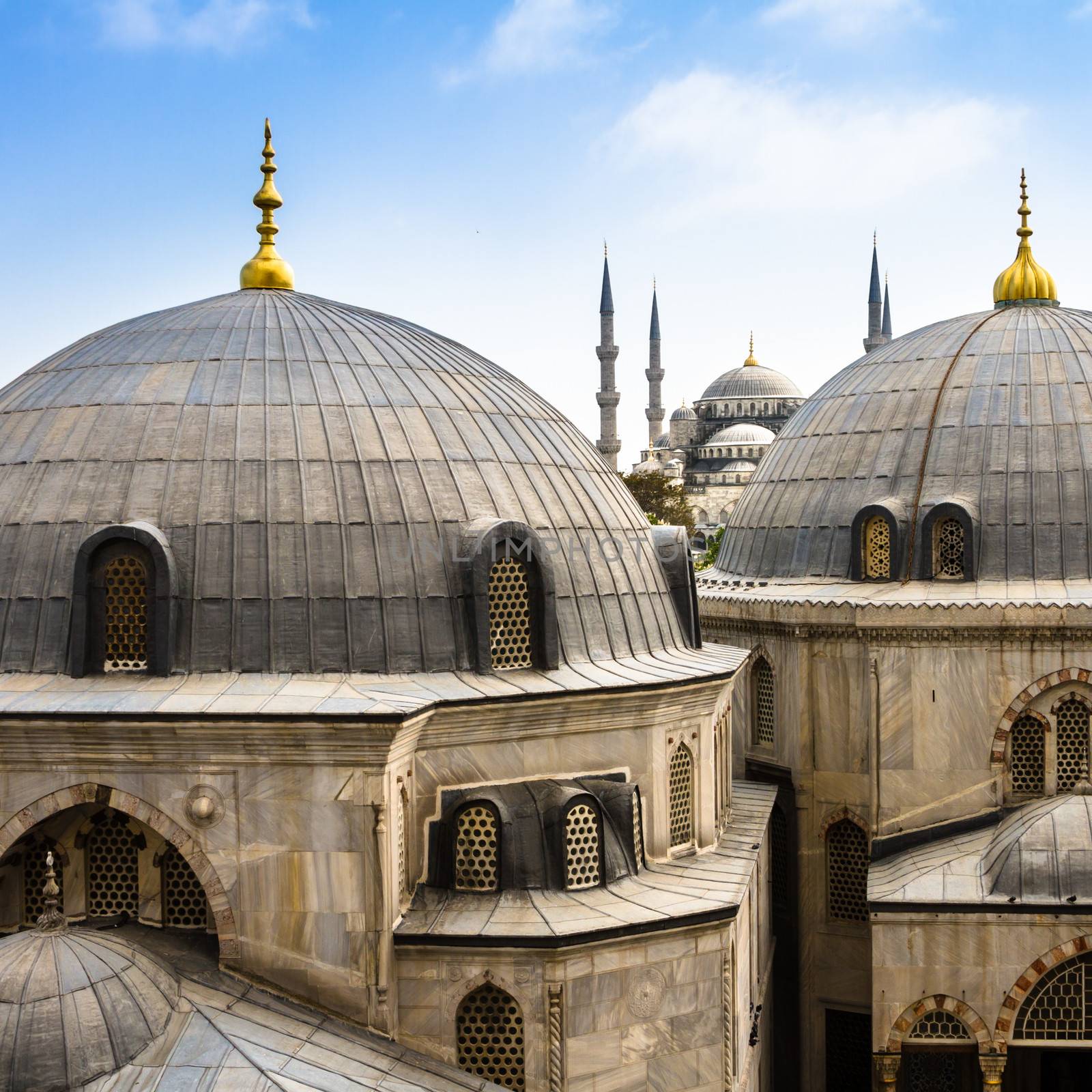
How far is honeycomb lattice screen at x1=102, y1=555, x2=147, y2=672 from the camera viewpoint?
1466 centimetres

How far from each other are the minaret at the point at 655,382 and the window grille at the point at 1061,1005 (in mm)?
92821

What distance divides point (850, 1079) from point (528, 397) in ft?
39.3

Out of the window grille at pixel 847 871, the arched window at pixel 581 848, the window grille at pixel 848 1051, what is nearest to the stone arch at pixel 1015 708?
the window grille at pixel 847 871

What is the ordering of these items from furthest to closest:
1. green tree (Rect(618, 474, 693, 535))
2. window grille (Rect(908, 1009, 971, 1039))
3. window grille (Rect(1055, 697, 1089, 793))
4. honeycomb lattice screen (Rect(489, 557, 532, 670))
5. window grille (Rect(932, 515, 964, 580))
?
green tree (Rect(618, 474, 693, 535)) < window grille (Rect(932, 515, 964, 580)) < window grille (Rect(1055, 697, 1089, 793)) < window grille (Rect(908, 1009, 971, 1039)) < honeycomb lattice screen (Rect(489, 557, 532, 670))

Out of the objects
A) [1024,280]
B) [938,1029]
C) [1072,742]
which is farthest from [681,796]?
[1024,280]

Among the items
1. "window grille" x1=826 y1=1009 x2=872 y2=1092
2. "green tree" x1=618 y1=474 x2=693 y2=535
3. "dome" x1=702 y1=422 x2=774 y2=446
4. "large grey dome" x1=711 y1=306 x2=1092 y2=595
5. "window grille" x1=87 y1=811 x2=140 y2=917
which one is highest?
"dome" x1=702 y1=422 x2=774 y2=446

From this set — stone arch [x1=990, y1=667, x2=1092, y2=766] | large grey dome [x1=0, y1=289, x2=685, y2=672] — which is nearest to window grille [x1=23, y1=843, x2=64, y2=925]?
large grey dome [x1=0, y1=289, x2=685, y2=672]

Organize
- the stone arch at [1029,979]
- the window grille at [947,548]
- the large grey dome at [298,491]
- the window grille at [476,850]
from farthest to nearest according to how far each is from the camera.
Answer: the window grille at [947,548]
the stone arch at [1029,979]
the large grey dome at [298,491]
the window grille at [476,850]

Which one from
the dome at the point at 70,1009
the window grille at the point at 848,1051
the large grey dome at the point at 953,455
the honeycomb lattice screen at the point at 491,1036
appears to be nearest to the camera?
the dome at the point at 70,1009

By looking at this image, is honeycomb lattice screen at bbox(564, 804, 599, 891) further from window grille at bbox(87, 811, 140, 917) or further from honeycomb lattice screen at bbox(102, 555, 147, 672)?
honeycomb lattice screen at bbox(102, 555, 147, 672)

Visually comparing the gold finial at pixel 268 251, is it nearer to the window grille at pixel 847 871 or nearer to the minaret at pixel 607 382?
the window grille at pixel 847 871

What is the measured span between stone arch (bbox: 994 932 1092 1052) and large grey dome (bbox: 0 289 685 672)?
6045 mm

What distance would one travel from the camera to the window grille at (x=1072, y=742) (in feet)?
63.3

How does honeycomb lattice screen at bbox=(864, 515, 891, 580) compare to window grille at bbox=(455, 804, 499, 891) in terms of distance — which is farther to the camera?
honeycomb lattice screen at bbox=(864, 515, 891, 580)
